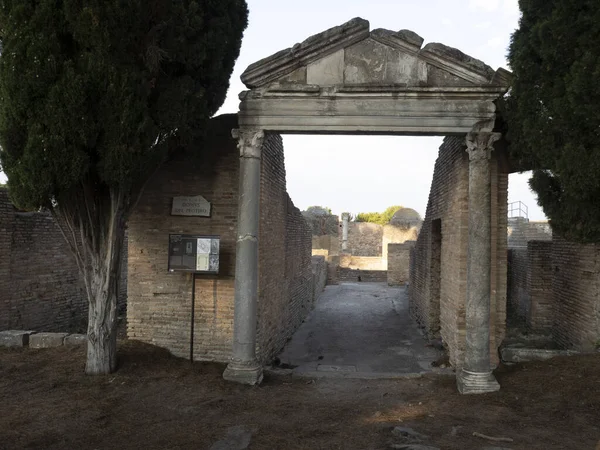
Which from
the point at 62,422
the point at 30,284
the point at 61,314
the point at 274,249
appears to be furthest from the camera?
the point at 61,314

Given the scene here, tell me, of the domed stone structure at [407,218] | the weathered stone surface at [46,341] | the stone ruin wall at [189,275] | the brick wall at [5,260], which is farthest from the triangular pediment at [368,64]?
the domed stone structure at [407,218]

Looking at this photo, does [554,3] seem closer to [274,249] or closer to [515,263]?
[274,249]

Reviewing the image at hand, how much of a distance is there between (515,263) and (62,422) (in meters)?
13.1

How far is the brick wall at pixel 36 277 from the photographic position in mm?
10047

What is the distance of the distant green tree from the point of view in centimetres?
599

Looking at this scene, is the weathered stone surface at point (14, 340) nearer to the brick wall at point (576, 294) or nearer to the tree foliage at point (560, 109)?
the tree foliage at point (560, 109)

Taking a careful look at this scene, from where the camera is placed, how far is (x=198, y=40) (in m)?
6.88

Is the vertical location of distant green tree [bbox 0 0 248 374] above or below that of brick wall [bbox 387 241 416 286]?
above

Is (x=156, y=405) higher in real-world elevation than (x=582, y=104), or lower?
lower

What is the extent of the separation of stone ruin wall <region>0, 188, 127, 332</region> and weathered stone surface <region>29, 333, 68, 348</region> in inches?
77.9

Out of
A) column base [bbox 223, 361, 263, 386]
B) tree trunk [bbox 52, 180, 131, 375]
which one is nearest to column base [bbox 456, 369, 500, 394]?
column base [bbox 223, 361, 263, 386]

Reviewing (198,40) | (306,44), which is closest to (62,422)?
(198,40)

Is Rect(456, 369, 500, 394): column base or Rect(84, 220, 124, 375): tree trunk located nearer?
Rect(456, 369, 500, 394): column base

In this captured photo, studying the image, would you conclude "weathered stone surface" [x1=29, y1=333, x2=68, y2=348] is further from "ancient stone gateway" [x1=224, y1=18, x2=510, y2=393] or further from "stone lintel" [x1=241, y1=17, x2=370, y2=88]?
"stone lintel" [x1=241, y1=17, x2=370, y2=88]
